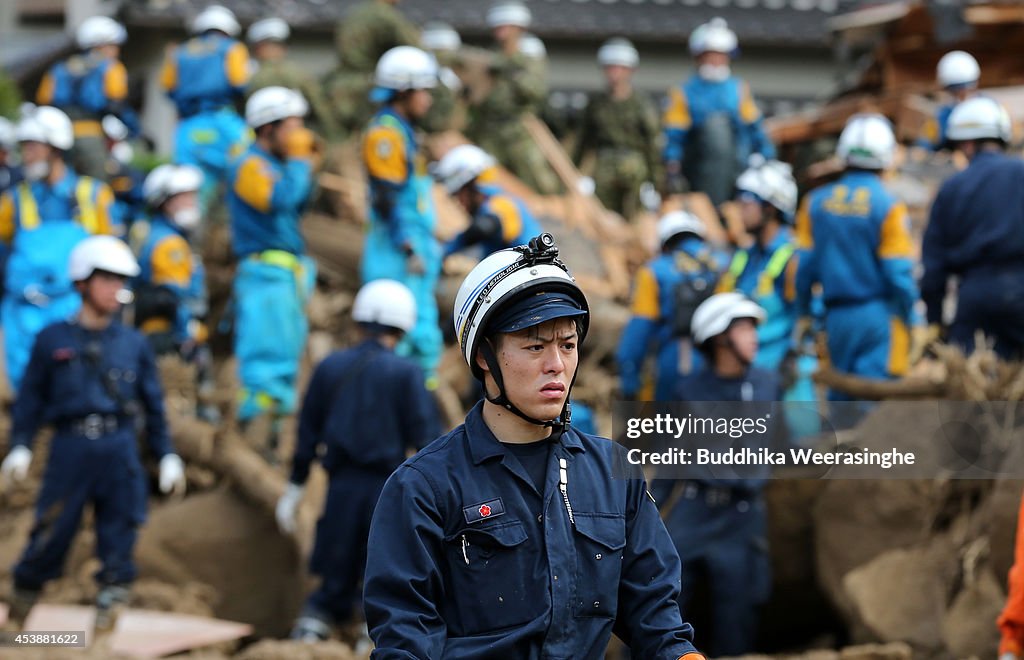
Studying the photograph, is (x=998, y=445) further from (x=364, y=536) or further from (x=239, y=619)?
(x=239, y=619)

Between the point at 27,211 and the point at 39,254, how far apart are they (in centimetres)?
37

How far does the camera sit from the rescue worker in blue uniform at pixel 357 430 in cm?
855

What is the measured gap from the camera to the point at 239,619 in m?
A: 10.7

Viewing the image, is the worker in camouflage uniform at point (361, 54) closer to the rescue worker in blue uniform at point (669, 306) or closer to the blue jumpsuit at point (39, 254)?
the blue jumpsuit at point (39, 254)

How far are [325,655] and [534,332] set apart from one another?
457 centimetres

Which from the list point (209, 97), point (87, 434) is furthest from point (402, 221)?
point (209, 97)

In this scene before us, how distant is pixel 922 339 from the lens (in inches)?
404

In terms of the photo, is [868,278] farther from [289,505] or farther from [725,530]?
[289,505]

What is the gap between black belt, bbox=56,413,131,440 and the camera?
881 centimetres

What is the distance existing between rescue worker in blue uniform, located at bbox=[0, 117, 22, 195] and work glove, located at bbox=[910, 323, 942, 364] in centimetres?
821

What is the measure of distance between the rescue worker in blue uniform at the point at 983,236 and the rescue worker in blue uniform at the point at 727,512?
5.11ft

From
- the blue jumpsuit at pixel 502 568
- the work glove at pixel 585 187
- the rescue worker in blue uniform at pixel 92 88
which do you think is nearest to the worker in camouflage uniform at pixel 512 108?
the work glove at pixel 585 187

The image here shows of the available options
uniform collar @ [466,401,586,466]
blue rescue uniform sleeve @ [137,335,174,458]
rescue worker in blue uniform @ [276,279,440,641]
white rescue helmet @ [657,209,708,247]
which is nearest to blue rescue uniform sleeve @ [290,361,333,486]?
rescue worker in blue uniform @ [276,279,440,641]

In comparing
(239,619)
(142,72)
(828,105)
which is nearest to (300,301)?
(239,619)
